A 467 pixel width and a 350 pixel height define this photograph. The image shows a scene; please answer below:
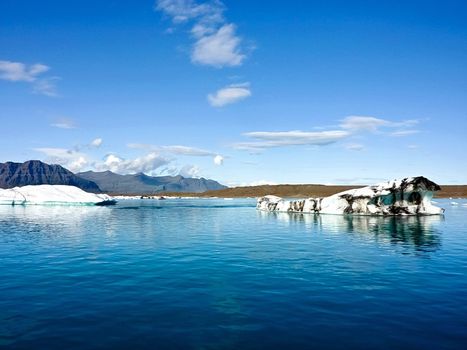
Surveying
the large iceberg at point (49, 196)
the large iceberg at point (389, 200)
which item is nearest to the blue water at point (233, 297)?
the large iceberg at point (389, 200)

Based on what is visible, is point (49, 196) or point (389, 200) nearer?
point (389, 200)

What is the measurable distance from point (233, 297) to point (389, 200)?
48.0 m

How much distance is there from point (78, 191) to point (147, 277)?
3438 inches

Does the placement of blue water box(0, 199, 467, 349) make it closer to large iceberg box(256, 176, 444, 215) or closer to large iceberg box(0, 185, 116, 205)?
large iceberg box(256, 176, 444, 215)

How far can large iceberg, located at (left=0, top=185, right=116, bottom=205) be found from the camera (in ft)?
302

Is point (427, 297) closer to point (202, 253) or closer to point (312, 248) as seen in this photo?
point (312, 248)

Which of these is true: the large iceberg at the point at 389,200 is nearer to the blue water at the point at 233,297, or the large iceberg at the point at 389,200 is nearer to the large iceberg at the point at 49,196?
the blue water at the point at 233,297

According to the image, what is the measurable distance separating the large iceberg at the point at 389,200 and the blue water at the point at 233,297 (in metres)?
27.0

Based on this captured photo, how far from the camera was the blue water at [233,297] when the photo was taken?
965cm

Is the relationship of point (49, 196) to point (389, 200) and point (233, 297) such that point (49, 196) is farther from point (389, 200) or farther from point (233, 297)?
point (233, 297)

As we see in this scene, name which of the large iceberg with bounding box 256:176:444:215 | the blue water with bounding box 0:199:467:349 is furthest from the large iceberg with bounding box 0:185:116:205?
the blue water with bounding box 0:199:467:349

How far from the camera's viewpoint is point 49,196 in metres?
92.1

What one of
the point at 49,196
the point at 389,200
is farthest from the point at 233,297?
the point at 49,196

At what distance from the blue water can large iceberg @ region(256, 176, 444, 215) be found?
88.5 ft
